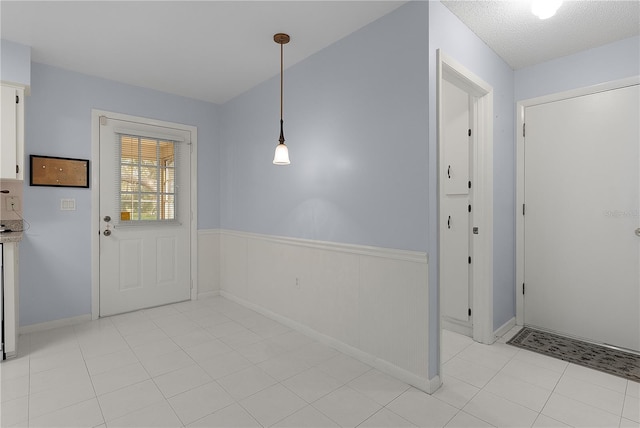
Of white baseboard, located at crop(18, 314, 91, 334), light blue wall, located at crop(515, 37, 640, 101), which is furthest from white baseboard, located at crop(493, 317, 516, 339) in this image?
white baseboard, located at crop(18, 314, 91, 334)

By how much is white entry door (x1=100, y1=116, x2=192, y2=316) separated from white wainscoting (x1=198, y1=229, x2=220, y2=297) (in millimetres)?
163

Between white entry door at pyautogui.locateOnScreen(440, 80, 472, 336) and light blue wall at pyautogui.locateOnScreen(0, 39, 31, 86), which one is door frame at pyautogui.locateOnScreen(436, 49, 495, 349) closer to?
white entry door at pyautogui.locateOnScreen(440, 80, 472, 336)

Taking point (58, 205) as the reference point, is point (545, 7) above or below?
above

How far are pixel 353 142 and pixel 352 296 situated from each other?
4.08 ft

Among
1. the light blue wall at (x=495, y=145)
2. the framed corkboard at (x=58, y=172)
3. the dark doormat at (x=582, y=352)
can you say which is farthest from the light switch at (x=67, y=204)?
the dark doormat at (x=582, y=352)

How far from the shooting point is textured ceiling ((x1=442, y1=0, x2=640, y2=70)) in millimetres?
2250

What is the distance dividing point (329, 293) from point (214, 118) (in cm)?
297

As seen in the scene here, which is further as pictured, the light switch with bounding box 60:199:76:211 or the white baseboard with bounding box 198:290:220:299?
the white baseboard with bounding box 198:290:220:299

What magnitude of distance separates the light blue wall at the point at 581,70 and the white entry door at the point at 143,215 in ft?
12.8

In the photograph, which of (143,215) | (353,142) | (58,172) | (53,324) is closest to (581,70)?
(353,142)

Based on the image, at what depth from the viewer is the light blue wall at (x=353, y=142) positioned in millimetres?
2199

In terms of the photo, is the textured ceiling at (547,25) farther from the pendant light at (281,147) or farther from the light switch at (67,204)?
the light switch at (67,204)

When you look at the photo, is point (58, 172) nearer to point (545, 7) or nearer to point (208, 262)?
point (208, 262)

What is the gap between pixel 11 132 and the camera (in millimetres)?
2711
